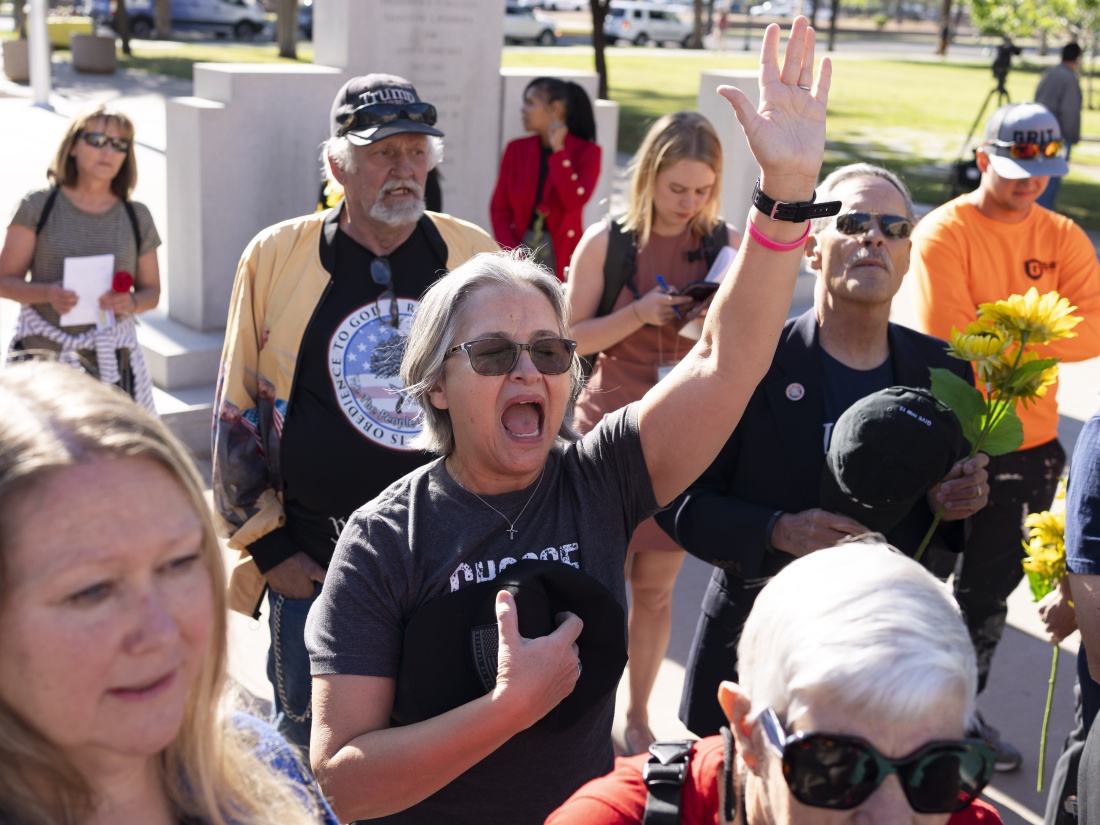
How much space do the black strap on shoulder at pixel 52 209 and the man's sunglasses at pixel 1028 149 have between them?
11.3 feet

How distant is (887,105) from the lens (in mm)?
28641

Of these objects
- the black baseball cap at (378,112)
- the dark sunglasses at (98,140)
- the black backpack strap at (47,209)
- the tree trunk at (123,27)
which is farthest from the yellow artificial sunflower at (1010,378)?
the tree trunk at (123,27)

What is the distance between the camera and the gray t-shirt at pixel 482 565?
2.08m

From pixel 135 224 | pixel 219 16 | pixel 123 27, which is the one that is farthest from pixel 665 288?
pixel 219 16

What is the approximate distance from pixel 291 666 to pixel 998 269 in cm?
270

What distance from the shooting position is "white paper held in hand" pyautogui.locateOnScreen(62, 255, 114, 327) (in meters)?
4.66

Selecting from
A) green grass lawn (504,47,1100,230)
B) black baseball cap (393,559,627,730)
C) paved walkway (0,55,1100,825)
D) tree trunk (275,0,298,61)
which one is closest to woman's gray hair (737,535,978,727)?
black baseball cap (393,559,627,730)

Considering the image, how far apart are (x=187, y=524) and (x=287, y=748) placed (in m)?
0.50

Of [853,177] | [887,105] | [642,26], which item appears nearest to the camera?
[853,177]

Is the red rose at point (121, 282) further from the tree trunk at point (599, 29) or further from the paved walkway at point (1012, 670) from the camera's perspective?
the tree trunk at point (599, 29)

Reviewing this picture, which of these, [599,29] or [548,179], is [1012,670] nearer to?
[548,179]

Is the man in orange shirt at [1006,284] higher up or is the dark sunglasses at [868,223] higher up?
the dark sunglasses at [868,223]

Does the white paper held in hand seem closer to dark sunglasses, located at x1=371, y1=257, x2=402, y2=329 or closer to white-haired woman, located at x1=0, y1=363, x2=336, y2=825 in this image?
dark sunglasses, located at x1=371, y1=257, x2=402, y2=329

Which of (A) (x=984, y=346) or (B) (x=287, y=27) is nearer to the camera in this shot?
(A) (x=984, y=346)
